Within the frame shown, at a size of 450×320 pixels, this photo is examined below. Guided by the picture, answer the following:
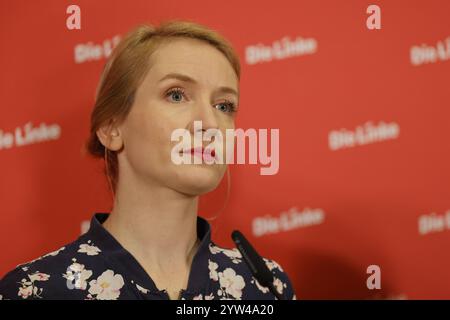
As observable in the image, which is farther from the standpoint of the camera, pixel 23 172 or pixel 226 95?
pixel 23 172

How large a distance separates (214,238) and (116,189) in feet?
1.37

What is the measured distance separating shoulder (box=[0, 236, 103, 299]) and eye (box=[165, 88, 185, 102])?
0.32 meters

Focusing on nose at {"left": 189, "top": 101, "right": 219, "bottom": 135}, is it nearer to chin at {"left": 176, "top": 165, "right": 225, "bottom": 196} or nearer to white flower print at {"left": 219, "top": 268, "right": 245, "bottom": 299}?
chin at {"left": 176, "top": 165, "right": 225, "bottom": 196}

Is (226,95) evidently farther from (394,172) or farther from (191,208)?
Answer: (394,172)

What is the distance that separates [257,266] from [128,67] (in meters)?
0.46

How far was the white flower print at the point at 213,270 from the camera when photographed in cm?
105

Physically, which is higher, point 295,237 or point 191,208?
point 191,208

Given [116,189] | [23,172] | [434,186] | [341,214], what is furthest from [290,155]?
[23,172]

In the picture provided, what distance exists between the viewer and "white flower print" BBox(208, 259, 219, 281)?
1.05m

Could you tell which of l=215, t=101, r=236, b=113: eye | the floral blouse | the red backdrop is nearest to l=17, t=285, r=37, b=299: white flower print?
the floral blouse

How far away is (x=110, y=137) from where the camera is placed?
1.06m

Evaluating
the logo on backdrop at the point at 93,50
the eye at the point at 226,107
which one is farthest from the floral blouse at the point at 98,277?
the logo on backdrop at the point at 93,50

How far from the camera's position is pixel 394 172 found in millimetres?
1440

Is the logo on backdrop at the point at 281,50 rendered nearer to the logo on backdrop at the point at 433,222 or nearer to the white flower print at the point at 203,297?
the logo on backdrop at the point at 433,222
